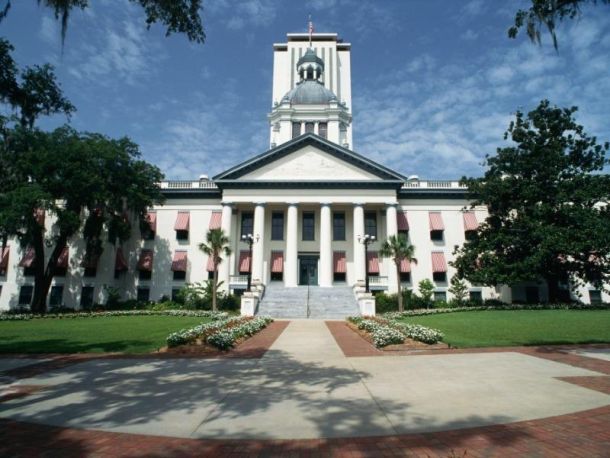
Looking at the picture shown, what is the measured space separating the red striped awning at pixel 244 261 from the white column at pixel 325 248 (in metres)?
7.29

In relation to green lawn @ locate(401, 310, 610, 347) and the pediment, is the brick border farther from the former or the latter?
the pediment

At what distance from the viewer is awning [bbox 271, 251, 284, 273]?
3819 cm

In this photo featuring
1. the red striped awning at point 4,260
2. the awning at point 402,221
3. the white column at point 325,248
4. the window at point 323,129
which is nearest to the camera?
the white column at point 325,248

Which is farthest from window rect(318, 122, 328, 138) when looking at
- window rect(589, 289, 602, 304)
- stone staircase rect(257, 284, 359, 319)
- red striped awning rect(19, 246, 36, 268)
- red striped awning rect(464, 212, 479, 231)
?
red striped awning rect(19, 246, 36, 268)

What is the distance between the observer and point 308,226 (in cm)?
4019

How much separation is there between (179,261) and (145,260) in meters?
3.44

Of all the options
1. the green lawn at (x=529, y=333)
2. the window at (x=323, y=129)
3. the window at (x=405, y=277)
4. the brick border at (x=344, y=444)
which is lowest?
the brick border at (x=344, y=444)

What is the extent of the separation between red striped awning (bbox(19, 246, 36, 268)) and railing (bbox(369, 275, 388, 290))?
32.7 metres

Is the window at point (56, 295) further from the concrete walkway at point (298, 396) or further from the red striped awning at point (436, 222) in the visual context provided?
the red striped awning at point (436, 222)

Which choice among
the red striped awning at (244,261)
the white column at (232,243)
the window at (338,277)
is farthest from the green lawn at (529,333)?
the red striped awning at (244,261)

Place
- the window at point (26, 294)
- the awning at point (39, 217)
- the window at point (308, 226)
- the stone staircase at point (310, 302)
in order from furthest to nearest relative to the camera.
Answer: the window at point (308, 226)
the window at point (26, 294)
the awning at point (39, 217)
the stone staircase at point (310, 302)

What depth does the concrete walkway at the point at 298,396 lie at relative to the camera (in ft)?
17.5

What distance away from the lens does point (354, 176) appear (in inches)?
1487

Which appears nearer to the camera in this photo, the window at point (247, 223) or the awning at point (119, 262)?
the awning at point (119, 262)
